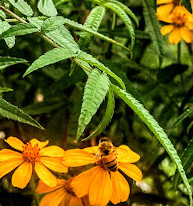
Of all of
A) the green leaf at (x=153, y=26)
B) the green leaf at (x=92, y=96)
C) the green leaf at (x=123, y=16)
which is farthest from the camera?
the green leaf at (x=153, y=26)

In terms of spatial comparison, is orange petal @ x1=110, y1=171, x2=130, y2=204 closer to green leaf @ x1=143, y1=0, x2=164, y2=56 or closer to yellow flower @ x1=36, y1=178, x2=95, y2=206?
yellow flower @ x1=36, y1=178, x2=95, y2=206

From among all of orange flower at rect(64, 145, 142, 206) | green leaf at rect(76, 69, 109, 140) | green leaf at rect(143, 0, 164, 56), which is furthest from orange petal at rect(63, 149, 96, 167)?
green leaf at rect(143, 0, 164, 56)

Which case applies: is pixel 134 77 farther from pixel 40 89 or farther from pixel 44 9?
pixel 44 9

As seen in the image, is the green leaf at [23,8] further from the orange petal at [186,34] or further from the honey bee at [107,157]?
the orange petal at [186,34]

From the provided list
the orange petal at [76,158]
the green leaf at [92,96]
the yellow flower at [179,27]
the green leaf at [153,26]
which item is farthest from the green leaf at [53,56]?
the yellow flower at [179,27]

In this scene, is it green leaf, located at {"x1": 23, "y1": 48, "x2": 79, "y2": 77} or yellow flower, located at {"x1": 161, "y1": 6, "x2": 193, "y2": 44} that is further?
yellow flower, located at {"x1": 161, "y1": 6, "x2": 193, "y2": 44}

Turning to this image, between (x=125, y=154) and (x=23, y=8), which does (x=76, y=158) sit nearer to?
(x=125, y=154)
